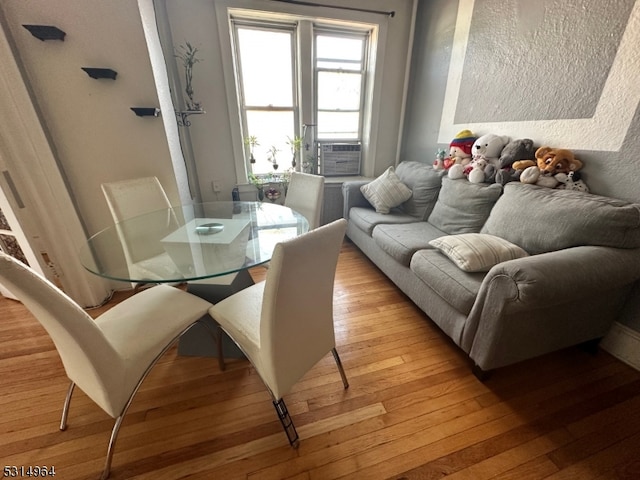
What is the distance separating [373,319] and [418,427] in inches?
28.4

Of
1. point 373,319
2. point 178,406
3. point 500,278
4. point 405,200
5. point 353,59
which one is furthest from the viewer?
point 353,59

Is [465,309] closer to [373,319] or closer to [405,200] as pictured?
[373,319]

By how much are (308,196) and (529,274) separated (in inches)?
55.0

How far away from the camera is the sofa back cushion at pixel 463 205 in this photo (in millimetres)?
1832

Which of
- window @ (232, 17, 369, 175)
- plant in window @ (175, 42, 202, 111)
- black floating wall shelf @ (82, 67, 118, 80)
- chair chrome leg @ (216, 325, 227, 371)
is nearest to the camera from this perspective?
chair chrome leg @ (216, 325, 227, 371)

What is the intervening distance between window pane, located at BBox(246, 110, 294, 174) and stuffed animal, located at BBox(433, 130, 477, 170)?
1795 millimetres

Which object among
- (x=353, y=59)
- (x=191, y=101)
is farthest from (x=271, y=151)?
(x=353, y=59)

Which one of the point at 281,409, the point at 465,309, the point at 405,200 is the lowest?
the point at 281,409

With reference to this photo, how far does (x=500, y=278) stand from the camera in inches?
43.8

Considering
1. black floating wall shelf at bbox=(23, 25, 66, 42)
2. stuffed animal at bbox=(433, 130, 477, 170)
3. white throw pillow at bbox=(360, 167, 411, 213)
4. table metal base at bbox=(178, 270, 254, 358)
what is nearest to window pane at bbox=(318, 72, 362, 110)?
white throw pillow at bbox=(360, 167, 411, 213)

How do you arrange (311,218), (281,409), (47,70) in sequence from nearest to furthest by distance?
(281,409) < (47,70) < (311,218)

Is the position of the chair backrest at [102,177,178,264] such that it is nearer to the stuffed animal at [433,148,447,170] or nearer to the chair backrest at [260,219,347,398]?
the chair backrest at [260,219,347,398]

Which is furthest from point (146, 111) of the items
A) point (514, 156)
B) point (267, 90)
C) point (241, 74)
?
point (514, 156)

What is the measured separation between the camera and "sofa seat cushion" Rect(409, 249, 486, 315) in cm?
131
